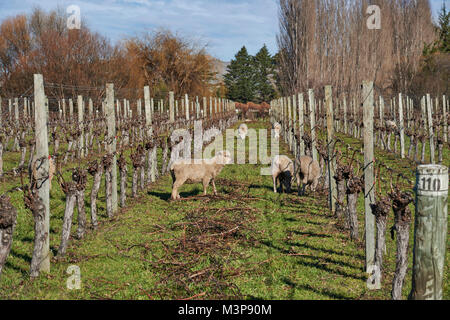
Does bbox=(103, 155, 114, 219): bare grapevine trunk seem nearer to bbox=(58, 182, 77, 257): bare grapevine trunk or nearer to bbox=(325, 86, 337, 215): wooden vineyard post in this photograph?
bbox=(58, 182, 77, 257): bare grapevine trunk

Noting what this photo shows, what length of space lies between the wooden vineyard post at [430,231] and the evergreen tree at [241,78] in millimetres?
86699

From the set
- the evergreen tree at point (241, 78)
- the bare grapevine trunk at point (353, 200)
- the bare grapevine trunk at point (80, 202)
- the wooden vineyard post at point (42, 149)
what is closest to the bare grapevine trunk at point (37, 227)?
the wooden vineyard post at point (42, 149)

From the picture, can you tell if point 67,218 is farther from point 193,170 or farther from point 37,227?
Result: point 193,170

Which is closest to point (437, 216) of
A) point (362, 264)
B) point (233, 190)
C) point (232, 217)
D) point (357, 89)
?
point (362, 264)

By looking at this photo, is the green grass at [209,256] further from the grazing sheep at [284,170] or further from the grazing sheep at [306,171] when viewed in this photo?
the grazing sheep at [284,170]

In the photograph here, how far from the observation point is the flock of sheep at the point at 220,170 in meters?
9.86

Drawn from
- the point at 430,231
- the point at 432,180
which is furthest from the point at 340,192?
the point at 432,180

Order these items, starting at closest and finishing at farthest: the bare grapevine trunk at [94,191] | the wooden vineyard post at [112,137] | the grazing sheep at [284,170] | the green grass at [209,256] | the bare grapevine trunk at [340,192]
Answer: the green grass at [209,256] < the bare grapevine trunk at [340,192] < the bare grapevine trunk at [94,191] < the wooden vineyard post at [112,137] < the grazing sheep at [284,170]

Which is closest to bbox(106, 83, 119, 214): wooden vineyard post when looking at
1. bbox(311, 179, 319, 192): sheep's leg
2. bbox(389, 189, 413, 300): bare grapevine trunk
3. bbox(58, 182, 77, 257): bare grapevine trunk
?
bbox(58, 182, 77, 257): bare grapevine trunk

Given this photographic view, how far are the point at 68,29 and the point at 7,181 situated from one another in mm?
43076

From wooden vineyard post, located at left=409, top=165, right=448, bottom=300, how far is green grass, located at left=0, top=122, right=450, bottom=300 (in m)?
1.41
